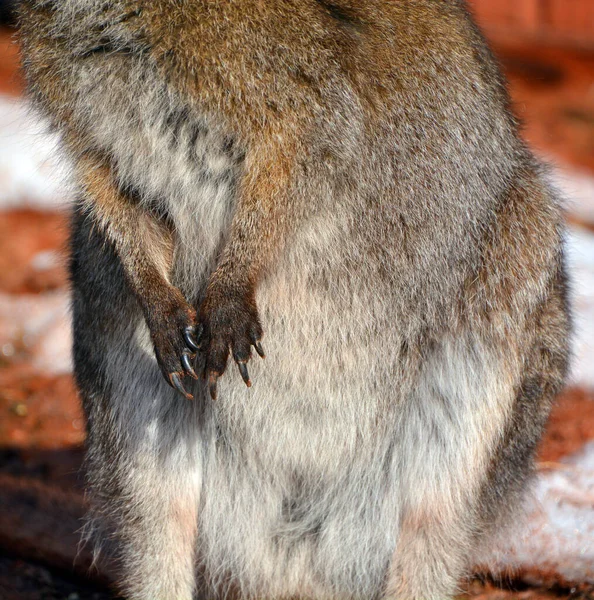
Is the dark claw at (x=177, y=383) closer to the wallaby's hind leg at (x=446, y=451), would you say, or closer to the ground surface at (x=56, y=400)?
the wallaby's hind leg at (x=446, y=451)

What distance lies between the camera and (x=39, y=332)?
5652 mm

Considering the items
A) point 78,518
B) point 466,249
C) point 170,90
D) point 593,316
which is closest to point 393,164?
point 466,249

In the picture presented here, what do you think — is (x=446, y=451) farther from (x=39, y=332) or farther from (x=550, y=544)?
(x=39, y=332)

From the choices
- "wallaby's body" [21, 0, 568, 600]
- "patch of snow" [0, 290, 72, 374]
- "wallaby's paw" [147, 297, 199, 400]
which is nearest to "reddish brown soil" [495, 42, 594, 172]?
"patch of snow" [0, 290, 72, 374]

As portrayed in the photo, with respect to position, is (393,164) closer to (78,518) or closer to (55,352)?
(78,518)

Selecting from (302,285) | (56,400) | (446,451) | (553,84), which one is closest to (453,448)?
(446,451)

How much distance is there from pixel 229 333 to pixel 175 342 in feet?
0.55

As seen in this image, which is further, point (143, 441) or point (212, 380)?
point (143, 441)

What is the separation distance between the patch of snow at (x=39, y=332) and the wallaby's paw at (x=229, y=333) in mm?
2982

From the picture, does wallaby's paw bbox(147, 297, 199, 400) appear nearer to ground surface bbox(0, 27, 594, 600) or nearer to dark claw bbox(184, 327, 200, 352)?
dark claw bbox(184, 327, 200, 352)

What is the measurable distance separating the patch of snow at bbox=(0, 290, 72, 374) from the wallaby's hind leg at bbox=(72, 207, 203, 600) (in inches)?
98.8

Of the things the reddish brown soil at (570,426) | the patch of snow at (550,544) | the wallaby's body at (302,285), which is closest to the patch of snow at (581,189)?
the reddish brown soil at (570,426)

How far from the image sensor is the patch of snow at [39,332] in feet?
18.1

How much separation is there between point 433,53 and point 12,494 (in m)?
2.14
